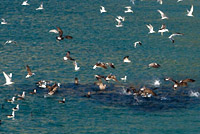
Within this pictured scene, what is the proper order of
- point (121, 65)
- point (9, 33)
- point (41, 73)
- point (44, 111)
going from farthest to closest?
1. point (9, 33)
2. point (121, 65)
3. point (41, 73)
4. point (44, 111)

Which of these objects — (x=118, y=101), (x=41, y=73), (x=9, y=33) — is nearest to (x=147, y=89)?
(x=118, y=101)

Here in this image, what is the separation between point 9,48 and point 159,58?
21054 mm

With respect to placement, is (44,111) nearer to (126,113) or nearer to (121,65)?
(126,113)

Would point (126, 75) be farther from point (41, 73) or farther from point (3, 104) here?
point (3, 104)

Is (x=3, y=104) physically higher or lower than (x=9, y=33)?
lower

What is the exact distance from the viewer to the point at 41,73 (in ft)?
263

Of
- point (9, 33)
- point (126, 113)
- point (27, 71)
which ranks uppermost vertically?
point (9, 33)

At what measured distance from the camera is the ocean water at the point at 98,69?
63.2m

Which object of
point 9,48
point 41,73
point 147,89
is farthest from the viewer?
point 9,48

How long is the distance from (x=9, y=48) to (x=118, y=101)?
2925 centimetres

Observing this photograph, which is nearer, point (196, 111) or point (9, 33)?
point (196, 111)

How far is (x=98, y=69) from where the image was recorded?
82.8 meters

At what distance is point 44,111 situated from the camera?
6512cm

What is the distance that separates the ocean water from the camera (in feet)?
207
